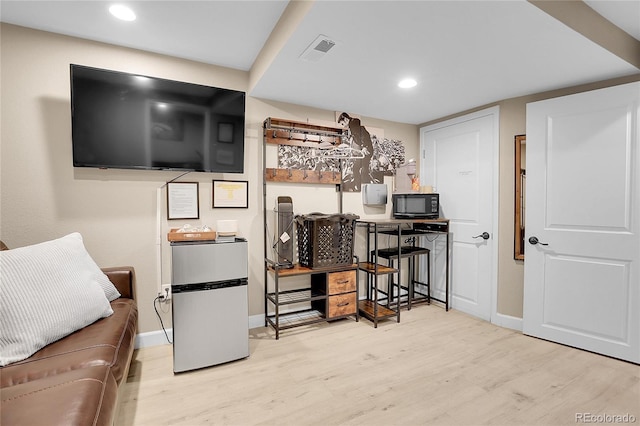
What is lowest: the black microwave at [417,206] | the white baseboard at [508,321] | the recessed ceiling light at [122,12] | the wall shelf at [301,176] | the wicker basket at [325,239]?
the white baseboard at [508,321]

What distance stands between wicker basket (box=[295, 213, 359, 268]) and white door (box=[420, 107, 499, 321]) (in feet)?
4.68

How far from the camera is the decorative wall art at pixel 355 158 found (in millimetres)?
3092

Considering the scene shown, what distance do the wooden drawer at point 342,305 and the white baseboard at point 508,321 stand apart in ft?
4.91

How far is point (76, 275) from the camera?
66.3 inches

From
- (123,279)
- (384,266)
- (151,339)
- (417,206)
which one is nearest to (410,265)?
(384,266)

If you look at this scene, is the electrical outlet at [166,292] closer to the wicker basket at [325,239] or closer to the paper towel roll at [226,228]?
the paper towel roll at [226,228]

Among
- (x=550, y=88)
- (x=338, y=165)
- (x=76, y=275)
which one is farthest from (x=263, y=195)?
(x=550, y=88)

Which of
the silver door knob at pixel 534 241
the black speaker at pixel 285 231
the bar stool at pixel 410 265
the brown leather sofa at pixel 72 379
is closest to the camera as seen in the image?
the brown leather sofa at pixel 72 379

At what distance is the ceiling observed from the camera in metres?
1.64

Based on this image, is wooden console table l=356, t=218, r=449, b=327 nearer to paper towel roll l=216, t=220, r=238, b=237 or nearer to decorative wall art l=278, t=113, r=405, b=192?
decorative wall art l=278, t=113, r=405, b=192

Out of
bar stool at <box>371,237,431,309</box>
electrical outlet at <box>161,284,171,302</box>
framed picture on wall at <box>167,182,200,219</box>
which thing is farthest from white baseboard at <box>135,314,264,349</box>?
bar stool at <box>371,237,431,309</box>

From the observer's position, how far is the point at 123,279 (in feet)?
7.16

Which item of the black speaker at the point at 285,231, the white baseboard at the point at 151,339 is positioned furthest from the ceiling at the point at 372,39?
the white baseboard at the point at 151,339

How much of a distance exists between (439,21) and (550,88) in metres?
1.74
